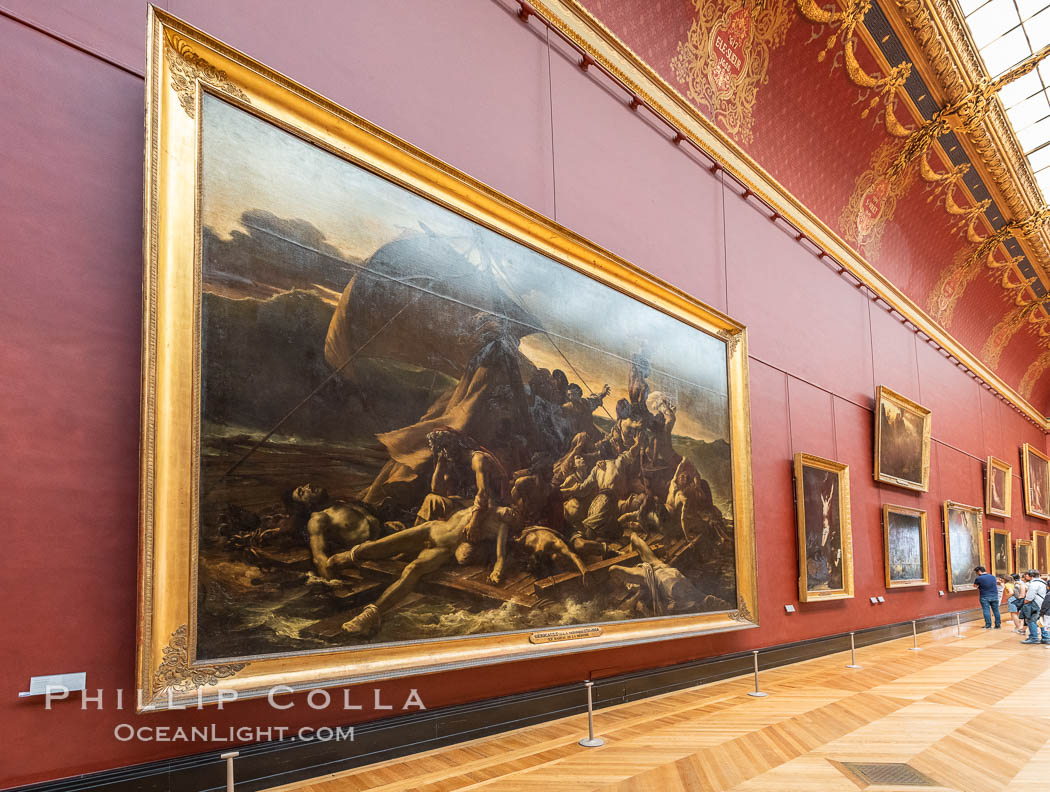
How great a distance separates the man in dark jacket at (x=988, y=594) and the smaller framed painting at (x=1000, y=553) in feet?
10.5

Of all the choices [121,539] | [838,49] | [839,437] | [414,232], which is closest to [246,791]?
[121,539]

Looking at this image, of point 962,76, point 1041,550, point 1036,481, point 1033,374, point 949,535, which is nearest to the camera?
point 962,76

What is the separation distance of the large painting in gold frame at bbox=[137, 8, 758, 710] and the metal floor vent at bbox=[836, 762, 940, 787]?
2.02 m

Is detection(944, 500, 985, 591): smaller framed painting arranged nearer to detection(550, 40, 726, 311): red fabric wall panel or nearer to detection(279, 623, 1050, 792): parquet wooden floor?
detection(279, 623, 1050, 792): parquet wooden floor

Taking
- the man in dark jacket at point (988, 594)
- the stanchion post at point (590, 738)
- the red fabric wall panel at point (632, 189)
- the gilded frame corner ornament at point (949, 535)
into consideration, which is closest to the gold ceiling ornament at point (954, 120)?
the red fabric wall panel at point (632, 189)

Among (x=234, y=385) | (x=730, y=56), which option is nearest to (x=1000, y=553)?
(x=730, y=56)

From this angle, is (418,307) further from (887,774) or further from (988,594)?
(988,594)

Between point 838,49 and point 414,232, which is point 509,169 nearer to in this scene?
point 414,232

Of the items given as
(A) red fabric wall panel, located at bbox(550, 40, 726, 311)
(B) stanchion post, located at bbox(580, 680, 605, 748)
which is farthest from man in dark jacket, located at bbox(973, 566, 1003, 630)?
(B) stanchion post, located at bbox(580, 680, 605, 748)

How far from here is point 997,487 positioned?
805 inches

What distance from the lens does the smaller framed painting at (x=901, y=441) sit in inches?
511

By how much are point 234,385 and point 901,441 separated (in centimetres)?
1282

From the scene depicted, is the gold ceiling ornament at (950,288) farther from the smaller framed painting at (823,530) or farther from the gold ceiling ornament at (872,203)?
the smaller framed painting at (823,530)

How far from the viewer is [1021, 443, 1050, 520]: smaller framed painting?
2338 cm
